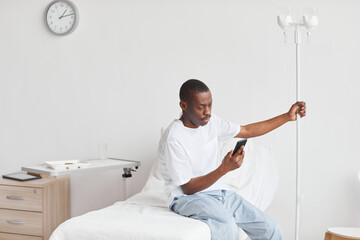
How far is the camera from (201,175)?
220 cm

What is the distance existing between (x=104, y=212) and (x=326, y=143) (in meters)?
1.61

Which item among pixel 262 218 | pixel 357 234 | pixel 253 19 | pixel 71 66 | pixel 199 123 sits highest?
pixel 253 19

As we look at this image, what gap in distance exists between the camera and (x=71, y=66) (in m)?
3.64

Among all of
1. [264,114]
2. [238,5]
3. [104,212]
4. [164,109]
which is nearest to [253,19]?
[238,5]

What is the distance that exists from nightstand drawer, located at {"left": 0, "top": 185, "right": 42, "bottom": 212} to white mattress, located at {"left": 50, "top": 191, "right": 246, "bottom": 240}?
1.11 metres

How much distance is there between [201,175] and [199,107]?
0.33 metres

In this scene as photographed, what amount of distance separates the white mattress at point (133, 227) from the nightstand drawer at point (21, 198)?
43.8 inches

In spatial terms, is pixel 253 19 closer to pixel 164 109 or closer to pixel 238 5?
pixel 238 5

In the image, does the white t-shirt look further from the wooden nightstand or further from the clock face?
the clock face

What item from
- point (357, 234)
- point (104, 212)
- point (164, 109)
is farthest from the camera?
point (164, 109)

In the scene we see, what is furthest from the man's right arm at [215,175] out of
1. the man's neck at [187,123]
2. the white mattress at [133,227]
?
the man's neck at [187,123]

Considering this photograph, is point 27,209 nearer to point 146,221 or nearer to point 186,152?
point 146,221

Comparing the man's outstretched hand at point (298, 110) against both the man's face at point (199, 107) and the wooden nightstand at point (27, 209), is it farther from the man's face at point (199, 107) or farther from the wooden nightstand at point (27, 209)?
the wooden nightstand at point (27, 209)

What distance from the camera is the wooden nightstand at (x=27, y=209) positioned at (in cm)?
315
